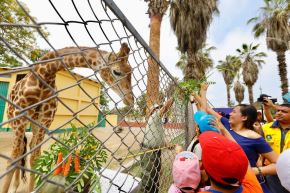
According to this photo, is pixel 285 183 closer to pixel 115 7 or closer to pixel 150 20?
pixel 115 7

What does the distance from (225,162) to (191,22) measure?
10.5 metres

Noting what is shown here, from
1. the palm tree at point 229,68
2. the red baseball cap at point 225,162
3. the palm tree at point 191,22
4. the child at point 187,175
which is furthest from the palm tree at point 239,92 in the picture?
the red baseball cap at point 225,162

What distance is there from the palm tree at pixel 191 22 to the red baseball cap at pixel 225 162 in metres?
9.42

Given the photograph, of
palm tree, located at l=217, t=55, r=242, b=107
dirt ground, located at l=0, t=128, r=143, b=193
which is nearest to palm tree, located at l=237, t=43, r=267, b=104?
palm tree, located at l=217, t=55, r=242, b=107

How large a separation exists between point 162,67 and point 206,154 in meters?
0.81

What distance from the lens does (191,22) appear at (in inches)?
418

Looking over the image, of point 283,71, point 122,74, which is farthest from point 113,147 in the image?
point 283,71

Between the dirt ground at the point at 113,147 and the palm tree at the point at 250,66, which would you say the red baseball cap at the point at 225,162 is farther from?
the palm tree at the point at 250,66

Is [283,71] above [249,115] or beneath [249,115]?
above

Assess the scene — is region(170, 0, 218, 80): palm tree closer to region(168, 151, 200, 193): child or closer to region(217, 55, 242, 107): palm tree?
region(168, 151, 200, 193): child

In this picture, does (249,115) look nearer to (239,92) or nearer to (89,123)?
(89,123)

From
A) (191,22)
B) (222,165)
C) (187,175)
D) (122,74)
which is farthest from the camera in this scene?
(191,22)

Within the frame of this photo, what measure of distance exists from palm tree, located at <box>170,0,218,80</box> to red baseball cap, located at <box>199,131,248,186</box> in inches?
371

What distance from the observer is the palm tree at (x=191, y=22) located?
10461 mm
